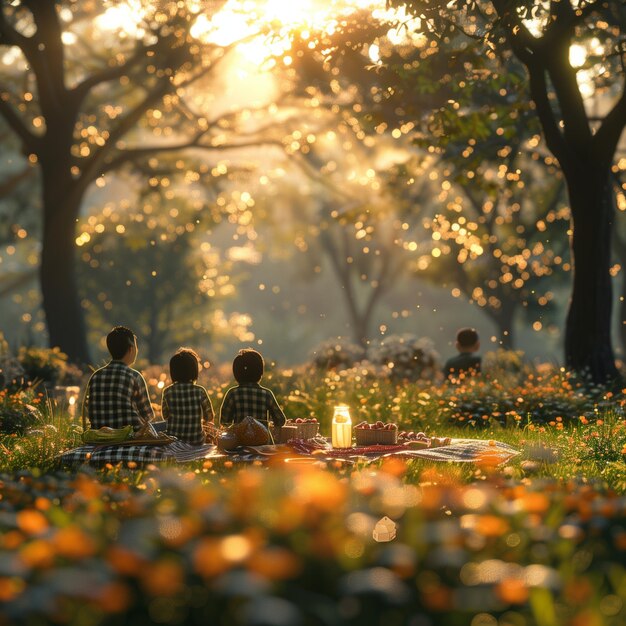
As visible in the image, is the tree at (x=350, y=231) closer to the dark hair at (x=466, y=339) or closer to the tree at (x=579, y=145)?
the tree at (x=579, y=145)

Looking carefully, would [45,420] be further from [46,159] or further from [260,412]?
[46,159]

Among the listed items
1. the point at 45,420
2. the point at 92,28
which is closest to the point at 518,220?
the point at 92,28

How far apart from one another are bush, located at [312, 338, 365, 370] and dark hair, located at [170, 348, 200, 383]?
11026mm

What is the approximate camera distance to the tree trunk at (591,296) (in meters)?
15.5

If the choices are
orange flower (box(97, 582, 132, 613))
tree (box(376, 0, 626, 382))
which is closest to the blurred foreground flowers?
orange flower (box(97, 582, 132, 613))

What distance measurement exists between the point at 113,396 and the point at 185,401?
0.73 m

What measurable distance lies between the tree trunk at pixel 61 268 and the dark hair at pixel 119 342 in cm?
1229

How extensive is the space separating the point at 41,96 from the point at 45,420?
11.2 m

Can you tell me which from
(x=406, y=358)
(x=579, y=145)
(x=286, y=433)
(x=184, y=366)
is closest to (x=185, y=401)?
(x=184, y=366)

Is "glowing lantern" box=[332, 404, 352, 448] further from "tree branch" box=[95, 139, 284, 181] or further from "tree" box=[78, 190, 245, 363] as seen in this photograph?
"tree" box=[78, 190, 245, 363]

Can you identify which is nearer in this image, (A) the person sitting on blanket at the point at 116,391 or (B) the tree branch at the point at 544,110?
(A) the person sitting on blanket at the point at 116,391

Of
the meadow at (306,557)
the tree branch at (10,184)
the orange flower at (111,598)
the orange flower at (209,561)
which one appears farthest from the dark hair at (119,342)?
the tree branch at (10,184)

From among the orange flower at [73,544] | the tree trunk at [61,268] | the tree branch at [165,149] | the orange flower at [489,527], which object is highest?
the tree branch at [165,149]

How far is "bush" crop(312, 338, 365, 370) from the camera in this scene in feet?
68.4
